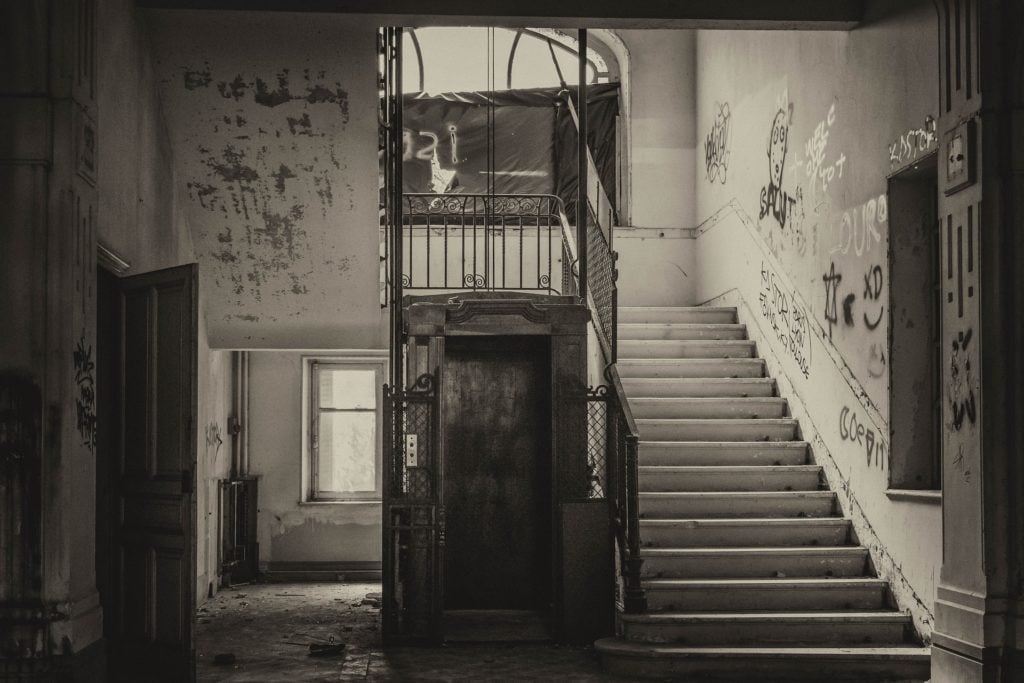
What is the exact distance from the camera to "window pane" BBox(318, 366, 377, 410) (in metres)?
12.6

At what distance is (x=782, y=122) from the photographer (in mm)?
9852

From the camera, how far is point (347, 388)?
41.3ft

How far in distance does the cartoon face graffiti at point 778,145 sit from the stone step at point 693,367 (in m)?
1.62

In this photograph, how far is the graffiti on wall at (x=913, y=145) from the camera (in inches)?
266

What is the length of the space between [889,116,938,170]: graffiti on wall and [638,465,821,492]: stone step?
255cm

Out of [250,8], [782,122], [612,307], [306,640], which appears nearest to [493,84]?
[782,122]

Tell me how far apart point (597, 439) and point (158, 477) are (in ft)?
11.1

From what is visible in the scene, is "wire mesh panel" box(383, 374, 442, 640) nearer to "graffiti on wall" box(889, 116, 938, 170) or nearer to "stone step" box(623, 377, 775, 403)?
"stone step" box(623, 377, 775, 403)

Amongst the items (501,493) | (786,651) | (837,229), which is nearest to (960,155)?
(837,229)

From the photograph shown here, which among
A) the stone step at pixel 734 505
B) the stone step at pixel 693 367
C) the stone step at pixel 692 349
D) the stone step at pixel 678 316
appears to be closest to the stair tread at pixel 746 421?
the stone step at pixel 693 367

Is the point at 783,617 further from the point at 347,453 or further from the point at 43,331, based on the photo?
the point at 347,453

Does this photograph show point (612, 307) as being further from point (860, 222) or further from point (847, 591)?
point (847, 591)

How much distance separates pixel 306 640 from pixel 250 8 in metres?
4.47

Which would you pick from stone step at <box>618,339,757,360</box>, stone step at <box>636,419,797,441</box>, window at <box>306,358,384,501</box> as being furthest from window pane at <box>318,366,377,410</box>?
stone step at <box>636,419,797,441</box>
